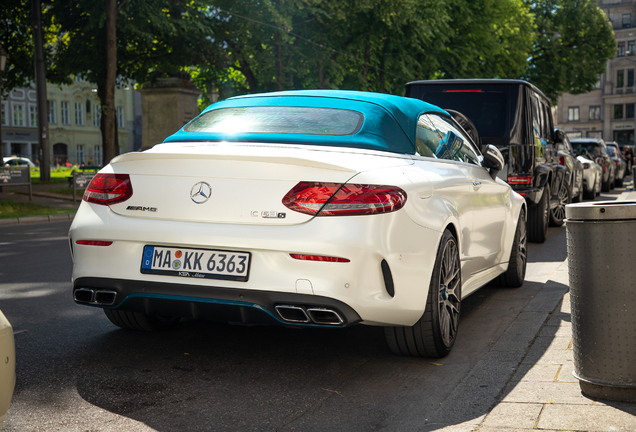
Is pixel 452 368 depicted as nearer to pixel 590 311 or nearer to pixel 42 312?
pixel 590 311

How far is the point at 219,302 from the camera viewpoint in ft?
12.3

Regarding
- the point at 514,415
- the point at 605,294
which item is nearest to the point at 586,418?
the point at 514,415

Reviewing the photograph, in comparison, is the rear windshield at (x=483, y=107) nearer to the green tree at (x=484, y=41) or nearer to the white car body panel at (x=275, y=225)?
the white car body panel at (x=275, y=225)

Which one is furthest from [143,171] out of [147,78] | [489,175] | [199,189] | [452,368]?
[147,78]

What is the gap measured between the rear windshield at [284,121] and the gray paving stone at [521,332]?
1.61 metres

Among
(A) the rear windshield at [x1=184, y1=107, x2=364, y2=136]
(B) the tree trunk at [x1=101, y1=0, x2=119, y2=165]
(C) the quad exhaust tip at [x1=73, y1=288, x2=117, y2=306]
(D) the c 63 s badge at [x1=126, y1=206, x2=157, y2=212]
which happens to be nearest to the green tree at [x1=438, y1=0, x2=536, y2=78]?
(B) the tree trunk at [x1=101, y1=0, x2=119, y2=165]

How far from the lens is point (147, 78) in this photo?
29859 millimetres

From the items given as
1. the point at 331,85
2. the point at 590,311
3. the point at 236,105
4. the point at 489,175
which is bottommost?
the point at 590,311

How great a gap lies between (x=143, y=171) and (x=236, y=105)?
3.78ft

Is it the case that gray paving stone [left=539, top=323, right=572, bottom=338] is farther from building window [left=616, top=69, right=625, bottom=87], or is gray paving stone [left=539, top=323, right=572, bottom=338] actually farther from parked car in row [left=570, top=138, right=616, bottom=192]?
building window [left=616, top=69, right=625, bottom=87]

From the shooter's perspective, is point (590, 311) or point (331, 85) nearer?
point (590, 311)

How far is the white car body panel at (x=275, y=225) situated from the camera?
3674 millimetres

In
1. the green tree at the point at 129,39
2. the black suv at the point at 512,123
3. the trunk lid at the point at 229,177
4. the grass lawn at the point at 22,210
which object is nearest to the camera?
the trunk lid at the point at 229,177

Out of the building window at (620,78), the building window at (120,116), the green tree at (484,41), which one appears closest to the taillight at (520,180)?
the green tree at (484,41)
